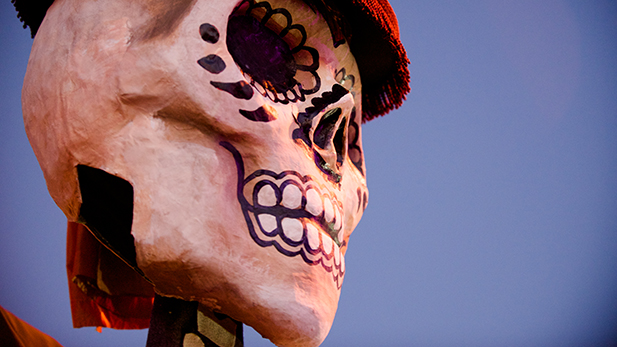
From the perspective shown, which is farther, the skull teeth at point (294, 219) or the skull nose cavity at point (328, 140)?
the skull nose cavity at point (328, 140)

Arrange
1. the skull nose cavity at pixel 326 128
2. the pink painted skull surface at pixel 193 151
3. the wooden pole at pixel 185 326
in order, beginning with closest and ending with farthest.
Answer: the pink painted skull surface at pixel 193 151 < the wooden pole at pixel 185 326 < the skull nose cavity at pixel 326 128

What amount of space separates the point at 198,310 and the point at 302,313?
0.20 m

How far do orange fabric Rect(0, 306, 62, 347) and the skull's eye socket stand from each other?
647mm

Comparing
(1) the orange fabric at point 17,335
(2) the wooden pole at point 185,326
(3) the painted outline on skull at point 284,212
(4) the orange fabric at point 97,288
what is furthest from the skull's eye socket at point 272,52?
(1) the orange fabric at point 17,335

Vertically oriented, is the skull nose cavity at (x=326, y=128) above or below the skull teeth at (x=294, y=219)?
above

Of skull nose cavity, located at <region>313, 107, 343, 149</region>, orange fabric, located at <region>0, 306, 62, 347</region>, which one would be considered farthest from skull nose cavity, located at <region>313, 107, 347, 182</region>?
orange fabric, located at <region>0, 306, 62, 347</region>

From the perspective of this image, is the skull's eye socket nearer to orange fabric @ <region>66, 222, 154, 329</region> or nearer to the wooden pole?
the wooden pole

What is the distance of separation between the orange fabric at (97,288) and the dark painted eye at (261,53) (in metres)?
0.51

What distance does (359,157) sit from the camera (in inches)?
40.3

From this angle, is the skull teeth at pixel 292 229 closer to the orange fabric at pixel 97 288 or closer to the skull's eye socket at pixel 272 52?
the skull's eye socket at pixel 272 52

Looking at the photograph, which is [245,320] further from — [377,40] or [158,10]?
[377,40]

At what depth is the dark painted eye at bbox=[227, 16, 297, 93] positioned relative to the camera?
2.43 ft

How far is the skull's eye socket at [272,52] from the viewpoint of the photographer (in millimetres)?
742

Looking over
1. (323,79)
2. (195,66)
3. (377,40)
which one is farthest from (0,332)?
(377,40)
